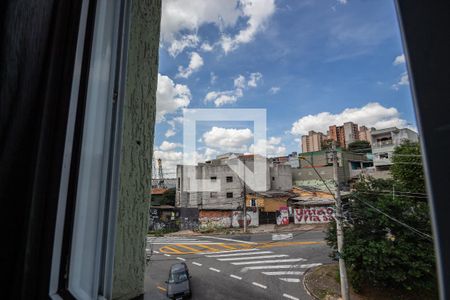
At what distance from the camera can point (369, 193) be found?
4.95 m

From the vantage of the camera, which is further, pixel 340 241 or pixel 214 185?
pixel 214 185

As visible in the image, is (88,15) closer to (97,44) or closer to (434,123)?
(97,44)

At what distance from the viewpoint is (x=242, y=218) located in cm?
1207

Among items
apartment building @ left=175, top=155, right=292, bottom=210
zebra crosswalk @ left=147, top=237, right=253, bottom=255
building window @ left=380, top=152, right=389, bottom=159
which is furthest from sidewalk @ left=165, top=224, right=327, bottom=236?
building window @ left=380, top=152, right=389, bottom=159

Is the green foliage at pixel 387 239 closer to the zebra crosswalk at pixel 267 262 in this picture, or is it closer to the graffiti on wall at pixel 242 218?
→ the zebra crosswalk at pixel 267 262

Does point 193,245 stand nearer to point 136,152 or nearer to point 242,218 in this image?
point 242,218

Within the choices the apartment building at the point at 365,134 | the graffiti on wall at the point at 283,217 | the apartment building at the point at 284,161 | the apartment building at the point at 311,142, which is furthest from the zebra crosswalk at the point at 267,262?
the apartment building at the point at 311,142

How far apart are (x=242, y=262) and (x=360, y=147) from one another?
252 inches

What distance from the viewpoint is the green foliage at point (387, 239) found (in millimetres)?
3973

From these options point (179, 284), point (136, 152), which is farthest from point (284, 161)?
point (136, 152)

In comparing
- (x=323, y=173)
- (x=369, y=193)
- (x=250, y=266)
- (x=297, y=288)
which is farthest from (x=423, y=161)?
(x=323, y=173)

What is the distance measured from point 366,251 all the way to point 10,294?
216 inches

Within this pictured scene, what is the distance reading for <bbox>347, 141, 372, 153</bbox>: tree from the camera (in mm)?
7849

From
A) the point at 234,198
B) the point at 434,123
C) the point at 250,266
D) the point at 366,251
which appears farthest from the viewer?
the point at 234,198
